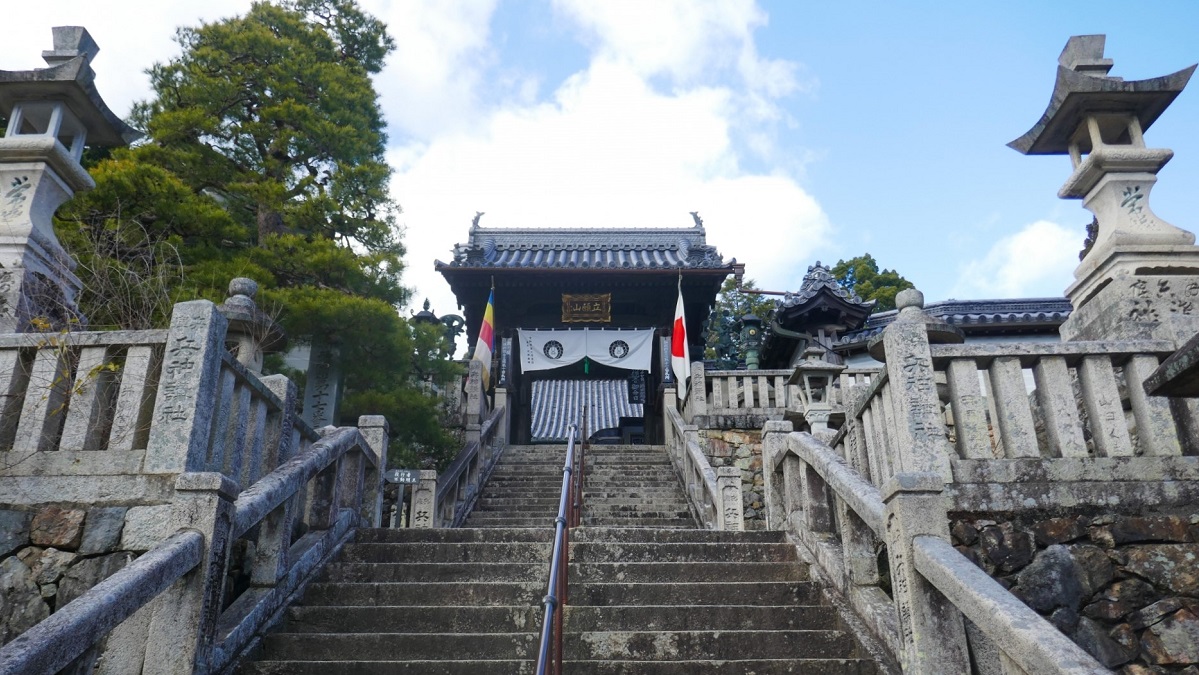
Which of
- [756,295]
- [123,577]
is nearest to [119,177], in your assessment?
[123,577]

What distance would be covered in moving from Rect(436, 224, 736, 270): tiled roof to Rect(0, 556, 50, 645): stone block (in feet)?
43.2

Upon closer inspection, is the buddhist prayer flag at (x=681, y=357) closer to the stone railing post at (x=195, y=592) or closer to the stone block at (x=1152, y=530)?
the stone block at (x=1152, y=530)

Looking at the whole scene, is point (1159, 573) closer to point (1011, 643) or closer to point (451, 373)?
point (1011, 643)

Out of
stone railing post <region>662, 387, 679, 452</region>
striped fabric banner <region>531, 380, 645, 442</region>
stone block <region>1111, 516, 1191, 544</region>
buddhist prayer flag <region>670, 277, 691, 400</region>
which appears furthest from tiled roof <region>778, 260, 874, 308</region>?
stone block <region>1111, 516, 1191, 544</region>

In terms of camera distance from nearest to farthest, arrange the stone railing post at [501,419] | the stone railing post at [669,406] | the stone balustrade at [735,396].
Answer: the stone balustrade at [735,396] → the stone railing post at [669,406] → the stone railing post at [501,419]

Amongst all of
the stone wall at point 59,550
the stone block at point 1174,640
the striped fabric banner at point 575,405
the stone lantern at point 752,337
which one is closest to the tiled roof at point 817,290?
the stone lantern at point 752,337

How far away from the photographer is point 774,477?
6.70m

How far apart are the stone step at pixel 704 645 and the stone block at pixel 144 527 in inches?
94.1

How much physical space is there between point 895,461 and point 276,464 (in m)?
4.21

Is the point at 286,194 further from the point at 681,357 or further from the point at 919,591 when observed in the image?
the point at 919,591

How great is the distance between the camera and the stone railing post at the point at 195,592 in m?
3.62

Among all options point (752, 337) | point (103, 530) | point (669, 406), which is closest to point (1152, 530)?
point (103, 530)

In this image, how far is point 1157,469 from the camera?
465 cm

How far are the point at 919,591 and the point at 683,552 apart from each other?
2.38 meters
